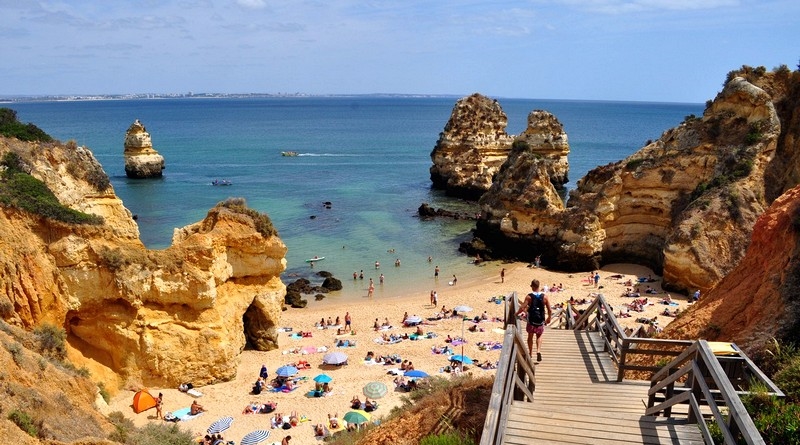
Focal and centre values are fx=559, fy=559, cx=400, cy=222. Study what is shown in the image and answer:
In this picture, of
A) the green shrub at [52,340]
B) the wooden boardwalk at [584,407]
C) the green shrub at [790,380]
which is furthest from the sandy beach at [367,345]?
the green shrub at [790,380]

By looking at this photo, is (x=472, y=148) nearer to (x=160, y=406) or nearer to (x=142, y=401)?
(x=160, y=406)

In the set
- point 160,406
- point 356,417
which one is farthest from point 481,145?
point 160,406

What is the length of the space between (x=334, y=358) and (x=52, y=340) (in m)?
10.2

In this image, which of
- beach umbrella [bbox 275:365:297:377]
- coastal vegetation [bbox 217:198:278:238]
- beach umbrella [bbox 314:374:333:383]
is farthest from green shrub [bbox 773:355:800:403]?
coastal vegetation [bbox 217:198:278:238]

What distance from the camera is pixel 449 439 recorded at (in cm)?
866

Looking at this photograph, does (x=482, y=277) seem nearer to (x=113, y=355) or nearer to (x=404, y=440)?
(x=113, y=355)

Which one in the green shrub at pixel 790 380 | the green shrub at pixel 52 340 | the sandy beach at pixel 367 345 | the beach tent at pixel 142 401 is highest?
the green shrub at pixel 790 380

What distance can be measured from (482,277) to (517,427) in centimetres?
2888

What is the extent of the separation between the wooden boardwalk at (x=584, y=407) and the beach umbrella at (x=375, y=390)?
9403 millimetres

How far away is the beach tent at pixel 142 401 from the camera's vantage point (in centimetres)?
1670

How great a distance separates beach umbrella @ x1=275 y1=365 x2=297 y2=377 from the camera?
Answer: 802 inches

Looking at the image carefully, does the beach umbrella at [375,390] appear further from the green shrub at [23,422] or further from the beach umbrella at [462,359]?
the green shrub at [23,422]

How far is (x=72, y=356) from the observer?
16.6 m

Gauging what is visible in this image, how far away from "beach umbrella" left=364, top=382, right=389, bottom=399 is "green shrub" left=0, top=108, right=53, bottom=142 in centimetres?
1409
